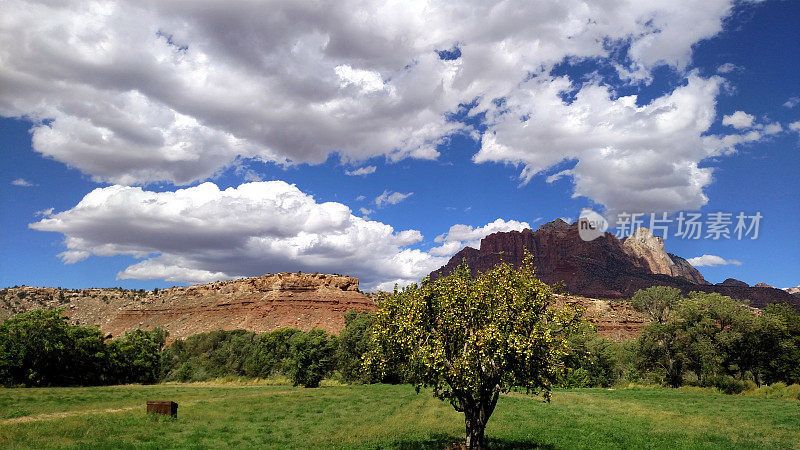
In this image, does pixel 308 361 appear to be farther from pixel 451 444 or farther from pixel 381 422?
pixel 451 444

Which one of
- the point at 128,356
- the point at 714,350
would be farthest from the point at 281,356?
the point at 714,350

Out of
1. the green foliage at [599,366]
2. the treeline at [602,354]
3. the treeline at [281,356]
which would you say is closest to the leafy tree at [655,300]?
the treeline at [602,354]

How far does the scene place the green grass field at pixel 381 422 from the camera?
1006 inches

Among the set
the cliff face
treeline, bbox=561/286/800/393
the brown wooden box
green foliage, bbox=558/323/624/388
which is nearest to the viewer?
the brown wooden box

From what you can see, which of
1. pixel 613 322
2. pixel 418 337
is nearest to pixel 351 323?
pixel 418 337

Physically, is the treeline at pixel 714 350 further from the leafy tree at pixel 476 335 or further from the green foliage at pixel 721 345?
the leafy tree at pixel 476 335

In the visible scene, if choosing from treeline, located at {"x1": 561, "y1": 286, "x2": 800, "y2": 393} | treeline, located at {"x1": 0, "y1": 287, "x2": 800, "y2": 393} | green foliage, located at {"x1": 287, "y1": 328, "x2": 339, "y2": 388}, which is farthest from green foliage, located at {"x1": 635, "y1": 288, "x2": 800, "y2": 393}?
green foliage, located at {"x1": 287, "y1": 328, "x2": 339, "y2": 388}

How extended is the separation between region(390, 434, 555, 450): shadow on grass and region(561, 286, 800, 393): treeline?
34574mm

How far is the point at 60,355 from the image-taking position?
5862 cm

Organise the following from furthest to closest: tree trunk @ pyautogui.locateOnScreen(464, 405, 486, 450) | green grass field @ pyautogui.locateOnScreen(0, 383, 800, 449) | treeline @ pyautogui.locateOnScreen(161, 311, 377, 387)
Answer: treeline @ pyautogui.locateOnScreen(161, 311, 377, 387)
green grass field @ pyautogui.locateOnScreen(0, 383, 800, 449)
tree trunk @ pyautogui.locateOnScreen(464, 405, 486, 450)

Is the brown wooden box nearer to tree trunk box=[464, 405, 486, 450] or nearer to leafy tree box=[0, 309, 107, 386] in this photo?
tree trunk box=[464, 405, 486, 450]

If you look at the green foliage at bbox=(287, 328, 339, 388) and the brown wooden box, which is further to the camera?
the green foliage at bbox=(287, 328, 339, 388)

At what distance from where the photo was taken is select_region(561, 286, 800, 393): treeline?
59.2m

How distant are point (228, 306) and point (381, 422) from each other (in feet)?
515
